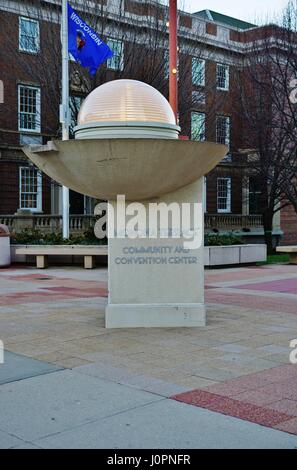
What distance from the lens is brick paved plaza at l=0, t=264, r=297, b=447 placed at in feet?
14.8

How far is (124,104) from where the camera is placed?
7559 mm

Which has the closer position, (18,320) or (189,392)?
(189,392)

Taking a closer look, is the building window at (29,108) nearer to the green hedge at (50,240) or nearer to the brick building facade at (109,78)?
the brick building facade at (109,78)

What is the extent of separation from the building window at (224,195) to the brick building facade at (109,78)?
0.11 m

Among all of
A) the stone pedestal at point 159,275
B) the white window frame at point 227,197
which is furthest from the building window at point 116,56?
the white window frame at point 227,197

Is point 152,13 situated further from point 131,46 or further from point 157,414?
point 157,414

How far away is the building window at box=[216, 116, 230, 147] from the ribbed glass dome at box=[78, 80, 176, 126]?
21.5 m

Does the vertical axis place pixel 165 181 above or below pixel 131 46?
below

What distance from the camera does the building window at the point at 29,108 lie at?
100 feet

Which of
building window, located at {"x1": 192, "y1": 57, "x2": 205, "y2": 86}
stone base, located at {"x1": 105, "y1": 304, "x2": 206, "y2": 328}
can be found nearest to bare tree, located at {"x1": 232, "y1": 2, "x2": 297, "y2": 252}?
building window, located at {"x1": 192, "y1": 57, "x2": 205, "y2": 86}

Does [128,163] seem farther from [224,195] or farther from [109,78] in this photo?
[224,195]

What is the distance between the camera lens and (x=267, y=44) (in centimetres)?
2547

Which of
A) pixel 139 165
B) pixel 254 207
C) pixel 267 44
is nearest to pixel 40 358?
pixel 139 165

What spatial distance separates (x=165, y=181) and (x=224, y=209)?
3254cm
